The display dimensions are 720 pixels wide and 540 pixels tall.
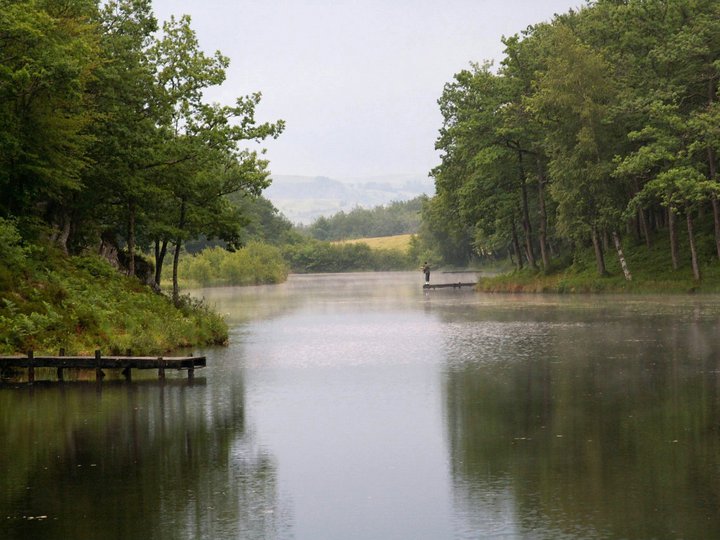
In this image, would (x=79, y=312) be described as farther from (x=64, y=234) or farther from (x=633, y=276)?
→ (x=633, y=276)

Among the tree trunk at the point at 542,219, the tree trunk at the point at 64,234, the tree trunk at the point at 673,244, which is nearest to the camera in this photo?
the tree trunk at the point at 64,234

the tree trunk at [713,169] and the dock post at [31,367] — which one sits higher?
the tree trunk at [713,169]

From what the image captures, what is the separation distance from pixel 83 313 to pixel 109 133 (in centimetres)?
1240

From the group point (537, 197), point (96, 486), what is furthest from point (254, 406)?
point (537, 197)

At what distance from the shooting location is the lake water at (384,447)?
14781 mm

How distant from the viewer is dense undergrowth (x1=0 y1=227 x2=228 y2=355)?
108 ft

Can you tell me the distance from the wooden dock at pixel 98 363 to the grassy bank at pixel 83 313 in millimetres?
1466

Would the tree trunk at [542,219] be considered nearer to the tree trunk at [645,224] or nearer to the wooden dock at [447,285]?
the tree trunk at [645,224]

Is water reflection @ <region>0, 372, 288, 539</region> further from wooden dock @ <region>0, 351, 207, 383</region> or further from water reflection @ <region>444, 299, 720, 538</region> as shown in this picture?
water reflection @ <region>444, 299, 720, 538</region>

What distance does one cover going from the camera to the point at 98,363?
3078 cm

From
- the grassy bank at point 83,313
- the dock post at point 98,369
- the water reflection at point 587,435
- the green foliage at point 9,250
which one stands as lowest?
the water reflection at point 587,435

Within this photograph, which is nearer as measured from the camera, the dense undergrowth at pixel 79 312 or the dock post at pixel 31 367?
the dock post at pixel 31 367

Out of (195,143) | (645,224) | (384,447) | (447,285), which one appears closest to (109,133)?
(195,143)

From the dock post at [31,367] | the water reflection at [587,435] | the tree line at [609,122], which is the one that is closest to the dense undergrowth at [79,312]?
the dock post at [31,367]
